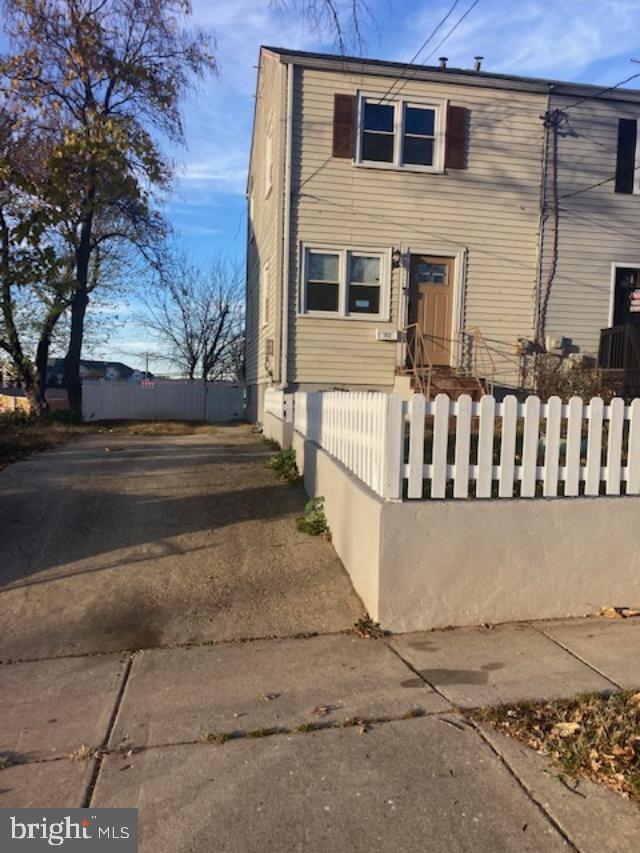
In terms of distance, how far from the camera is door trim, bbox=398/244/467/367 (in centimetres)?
1302

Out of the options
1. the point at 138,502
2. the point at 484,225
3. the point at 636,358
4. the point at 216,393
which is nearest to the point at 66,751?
the point at 138,502

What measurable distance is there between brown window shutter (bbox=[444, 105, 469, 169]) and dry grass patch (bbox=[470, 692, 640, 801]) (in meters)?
11.8

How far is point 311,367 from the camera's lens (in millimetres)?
12938

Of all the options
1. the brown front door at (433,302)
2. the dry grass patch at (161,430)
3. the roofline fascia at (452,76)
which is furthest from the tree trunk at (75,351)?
the brown front door at (433,302)

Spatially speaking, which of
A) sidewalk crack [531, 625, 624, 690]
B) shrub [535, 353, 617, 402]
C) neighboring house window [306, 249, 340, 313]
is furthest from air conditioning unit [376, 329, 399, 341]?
sidewalk crack [531, 625, 624, 690]

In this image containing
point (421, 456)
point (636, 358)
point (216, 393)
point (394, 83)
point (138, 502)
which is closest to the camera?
point (421, 456)

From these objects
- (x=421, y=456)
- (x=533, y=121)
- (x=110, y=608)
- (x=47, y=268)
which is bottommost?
(x=110, y=608)

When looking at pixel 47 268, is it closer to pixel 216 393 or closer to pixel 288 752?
pixel 288 752

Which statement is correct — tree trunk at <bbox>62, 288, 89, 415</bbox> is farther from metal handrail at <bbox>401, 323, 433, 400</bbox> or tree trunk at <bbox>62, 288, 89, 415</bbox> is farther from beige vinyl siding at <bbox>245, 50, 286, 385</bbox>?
metal handrail at <bbox>401, 323, 433, 400</bbox>

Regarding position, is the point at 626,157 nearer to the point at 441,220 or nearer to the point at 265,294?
the point at 441,220

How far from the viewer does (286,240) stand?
12625 millimetres

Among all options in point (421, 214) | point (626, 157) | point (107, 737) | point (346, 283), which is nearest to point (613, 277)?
point (626, 157)

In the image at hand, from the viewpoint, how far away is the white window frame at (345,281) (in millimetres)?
12781

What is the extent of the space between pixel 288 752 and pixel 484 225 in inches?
482
